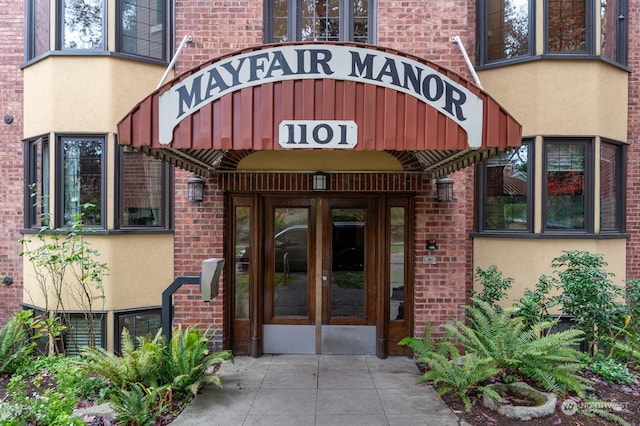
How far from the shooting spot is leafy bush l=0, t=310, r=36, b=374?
5.24m

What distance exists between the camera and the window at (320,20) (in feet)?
19.4

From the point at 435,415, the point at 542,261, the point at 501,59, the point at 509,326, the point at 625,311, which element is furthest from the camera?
the point at 501,59

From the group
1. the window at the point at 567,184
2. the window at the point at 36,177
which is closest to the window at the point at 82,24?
the window at the point at 36,177

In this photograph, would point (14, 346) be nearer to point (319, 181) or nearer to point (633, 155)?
point (319, 181)

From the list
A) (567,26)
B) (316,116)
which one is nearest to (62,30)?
(316,116)

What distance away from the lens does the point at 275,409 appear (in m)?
4.25

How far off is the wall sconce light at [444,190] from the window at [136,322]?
4.74 m

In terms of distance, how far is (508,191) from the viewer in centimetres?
645

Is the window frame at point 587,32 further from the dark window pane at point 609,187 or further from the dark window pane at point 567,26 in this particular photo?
the dark window pane at point 609,187

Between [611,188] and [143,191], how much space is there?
7.83 metres

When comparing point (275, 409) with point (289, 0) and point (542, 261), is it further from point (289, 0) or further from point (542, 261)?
point (289, 0)

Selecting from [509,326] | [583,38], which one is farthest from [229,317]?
[583,38]

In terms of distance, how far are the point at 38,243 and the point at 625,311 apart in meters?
8.45

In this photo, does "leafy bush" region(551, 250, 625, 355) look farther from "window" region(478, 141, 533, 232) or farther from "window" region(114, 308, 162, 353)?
"window" region(114, 308, 162, 353)
